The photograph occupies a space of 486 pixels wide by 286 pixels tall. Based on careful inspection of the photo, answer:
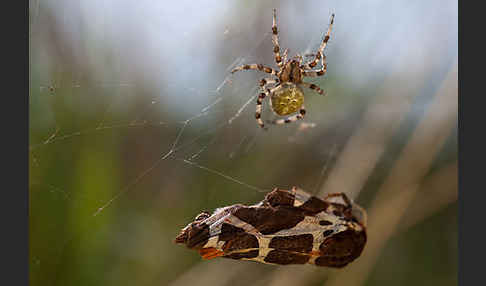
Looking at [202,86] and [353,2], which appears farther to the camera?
[353,2]

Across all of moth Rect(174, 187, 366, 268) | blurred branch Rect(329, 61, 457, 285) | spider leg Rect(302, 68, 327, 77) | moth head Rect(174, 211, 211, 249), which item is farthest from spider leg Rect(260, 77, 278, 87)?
moth head Rect(174, 211, 211, 249)

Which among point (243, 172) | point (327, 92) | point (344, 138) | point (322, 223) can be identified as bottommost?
point (322, 223)

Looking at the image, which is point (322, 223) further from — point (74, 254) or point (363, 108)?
point (363, 108)

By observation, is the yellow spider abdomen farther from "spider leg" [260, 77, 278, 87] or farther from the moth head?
the moth head

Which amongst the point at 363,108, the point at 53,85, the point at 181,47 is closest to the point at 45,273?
the point at 53,85

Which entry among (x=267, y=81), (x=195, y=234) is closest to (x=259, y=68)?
(x=267, y=81)

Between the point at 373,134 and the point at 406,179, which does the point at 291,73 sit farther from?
the point at 406,179
